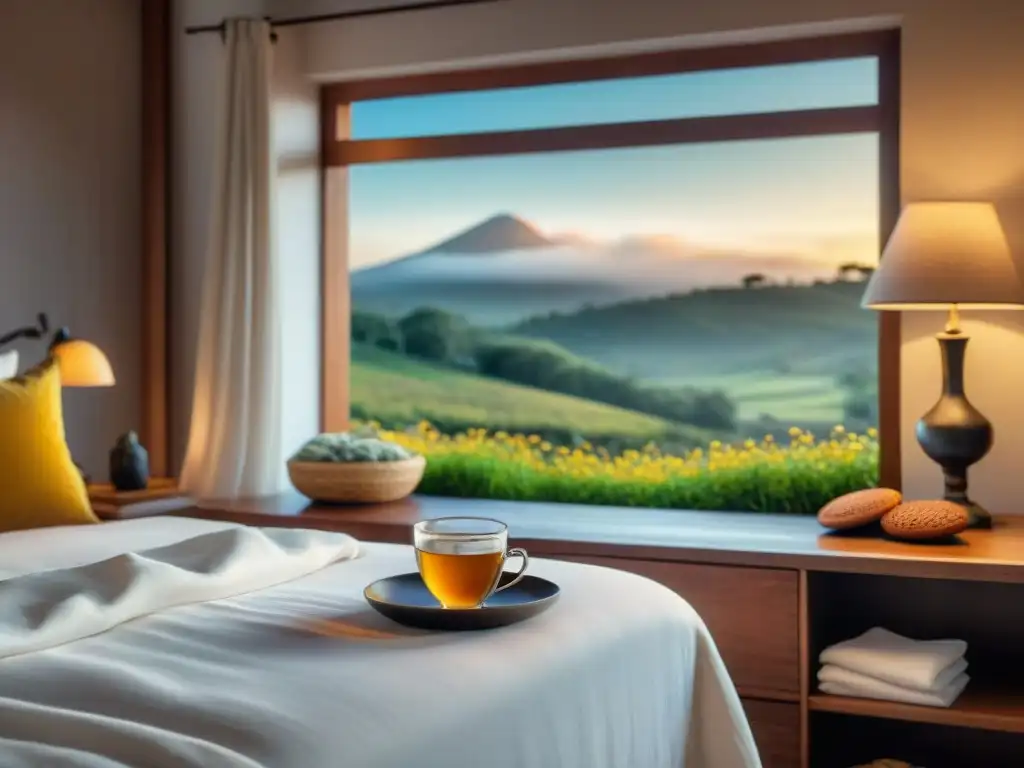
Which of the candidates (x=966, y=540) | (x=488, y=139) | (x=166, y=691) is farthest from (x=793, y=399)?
(x=166, y=691)

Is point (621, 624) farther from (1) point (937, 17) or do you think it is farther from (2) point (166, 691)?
(1) point (937, 17)

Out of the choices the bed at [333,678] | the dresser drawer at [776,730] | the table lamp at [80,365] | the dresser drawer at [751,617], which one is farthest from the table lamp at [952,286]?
the table lamp at [80,365]

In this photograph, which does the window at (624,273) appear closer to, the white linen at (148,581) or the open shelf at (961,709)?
the open shelf at (961,709)

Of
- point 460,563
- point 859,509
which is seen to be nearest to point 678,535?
point 859,509

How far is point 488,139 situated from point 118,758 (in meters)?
3.00

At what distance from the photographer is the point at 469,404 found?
154 inches

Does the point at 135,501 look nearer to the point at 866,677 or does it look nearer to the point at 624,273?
the point at 624,273

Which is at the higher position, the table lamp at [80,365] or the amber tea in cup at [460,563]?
the table lamp at [80,365]

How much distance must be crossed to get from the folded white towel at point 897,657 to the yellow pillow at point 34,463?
68.2 inches

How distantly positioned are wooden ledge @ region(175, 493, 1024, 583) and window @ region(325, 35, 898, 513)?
0.87ft

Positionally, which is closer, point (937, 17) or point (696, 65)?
point (937, 17)

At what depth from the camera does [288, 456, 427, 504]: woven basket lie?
3.24 meters

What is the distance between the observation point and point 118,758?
3.19 feet

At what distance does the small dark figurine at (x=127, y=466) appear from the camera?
3.23 m
